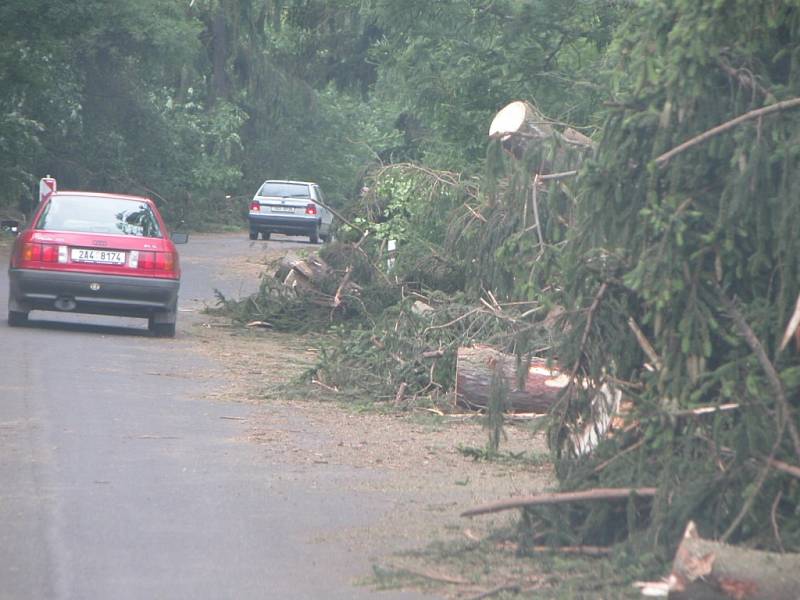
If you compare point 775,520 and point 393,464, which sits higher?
point 775,520

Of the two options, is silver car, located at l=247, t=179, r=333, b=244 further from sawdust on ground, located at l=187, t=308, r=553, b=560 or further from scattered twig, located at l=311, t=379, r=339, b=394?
scattered twig, located at l=311, t=379, r=339, b=394

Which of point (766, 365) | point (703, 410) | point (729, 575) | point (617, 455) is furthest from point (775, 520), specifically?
point (617, 455)

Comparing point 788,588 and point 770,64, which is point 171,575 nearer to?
point 788,588

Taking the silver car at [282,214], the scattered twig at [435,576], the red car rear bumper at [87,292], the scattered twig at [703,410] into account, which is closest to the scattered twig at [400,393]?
the red car rear bumper at [87,292]

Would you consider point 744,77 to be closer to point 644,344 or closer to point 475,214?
point 644,344

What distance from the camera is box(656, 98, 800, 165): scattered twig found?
6.20m

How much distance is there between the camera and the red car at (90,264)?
1616cm

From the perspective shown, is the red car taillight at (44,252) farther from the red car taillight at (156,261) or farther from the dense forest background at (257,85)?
the dense forest background at (257,85)

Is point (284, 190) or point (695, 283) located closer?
point (695, 283)

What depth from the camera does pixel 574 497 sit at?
6.54 meters

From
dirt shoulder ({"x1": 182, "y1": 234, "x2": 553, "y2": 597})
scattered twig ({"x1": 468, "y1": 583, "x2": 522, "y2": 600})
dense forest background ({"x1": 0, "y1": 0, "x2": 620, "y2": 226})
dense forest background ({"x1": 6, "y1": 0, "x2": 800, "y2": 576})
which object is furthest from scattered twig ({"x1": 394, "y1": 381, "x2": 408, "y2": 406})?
scattered twig ({"x1": 468, "y1": 583, "x2": 522, "y2": 600})

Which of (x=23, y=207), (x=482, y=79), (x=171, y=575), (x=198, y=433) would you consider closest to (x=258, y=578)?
(x=171, y=575)

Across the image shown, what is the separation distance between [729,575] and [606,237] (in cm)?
182

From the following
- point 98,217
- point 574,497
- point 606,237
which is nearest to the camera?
point 574,497
